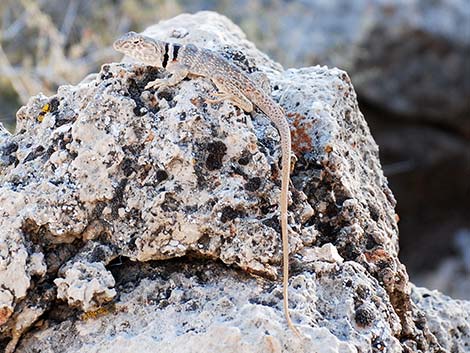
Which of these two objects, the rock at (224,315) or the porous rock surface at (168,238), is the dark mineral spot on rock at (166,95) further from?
the rock at (224,315)

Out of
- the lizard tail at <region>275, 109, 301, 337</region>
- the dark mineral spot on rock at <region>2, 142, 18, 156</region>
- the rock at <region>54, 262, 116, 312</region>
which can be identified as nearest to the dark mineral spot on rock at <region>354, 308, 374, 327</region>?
the lizard tail at <region>275, 109, 301, 337</region>

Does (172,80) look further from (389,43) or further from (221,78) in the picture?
(389,43)

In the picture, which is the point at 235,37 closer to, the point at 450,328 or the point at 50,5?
the point at 450,328

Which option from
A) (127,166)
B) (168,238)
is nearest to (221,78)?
(127,166)

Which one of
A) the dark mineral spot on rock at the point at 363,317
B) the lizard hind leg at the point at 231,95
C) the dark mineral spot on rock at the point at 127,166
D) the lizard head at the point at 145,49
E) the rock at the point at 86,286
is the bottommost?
the rock at the point at 86,286

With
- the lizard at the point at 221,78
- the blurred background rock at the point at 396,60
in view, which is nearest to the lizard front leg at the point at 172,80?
the lizard at the point at 221,78

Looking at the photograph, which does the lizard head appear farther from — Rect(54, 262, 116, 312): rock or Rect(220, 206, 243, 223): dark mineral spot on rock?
Rect(54, 262, 116, 312): rock
